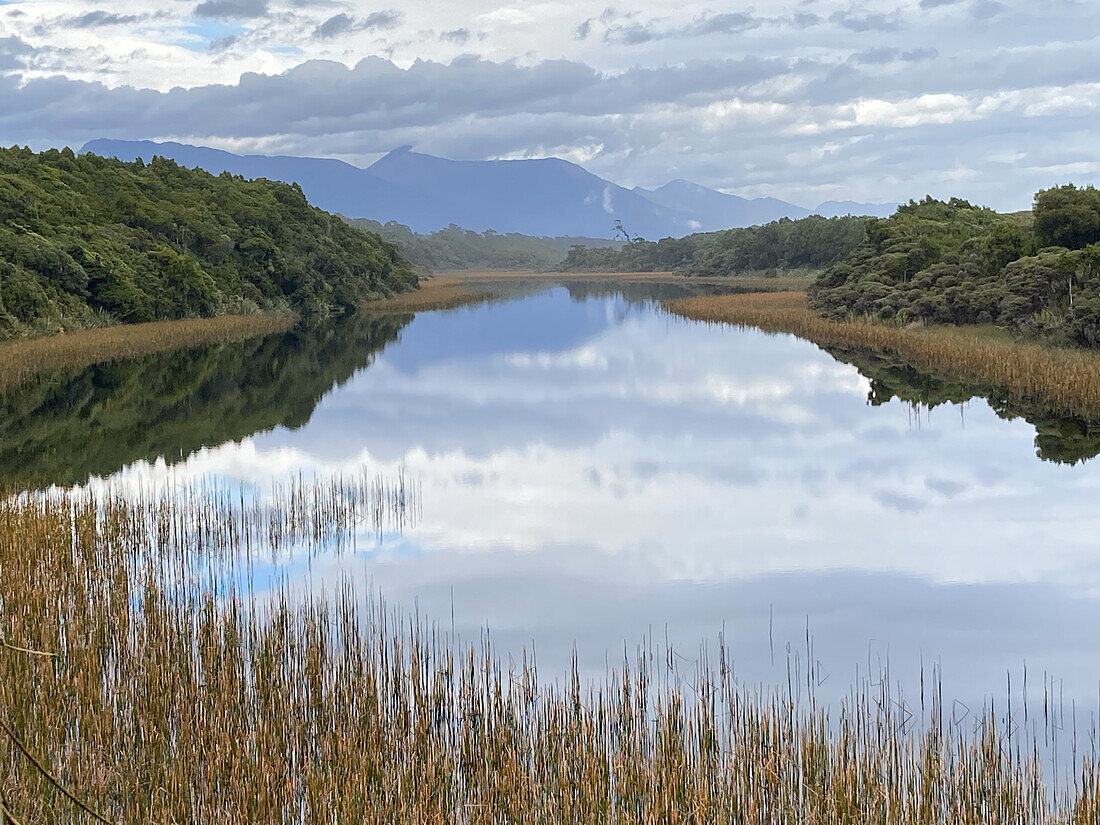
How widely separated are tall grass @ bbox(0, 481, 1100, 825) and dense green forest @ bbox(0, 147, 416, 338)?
28.9m

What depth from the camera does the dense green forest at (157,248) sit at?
40625 mm

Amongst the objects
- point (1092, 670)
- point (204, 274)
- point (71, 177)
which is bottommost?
point (1092, 670)

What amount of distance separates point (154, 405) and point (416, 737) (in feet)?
69.0

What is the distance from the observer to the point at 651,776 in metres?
7.02

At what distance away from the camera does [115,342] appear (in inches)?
1441

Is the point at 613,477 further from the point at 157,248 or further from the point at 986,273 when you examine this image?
the point at 157,248

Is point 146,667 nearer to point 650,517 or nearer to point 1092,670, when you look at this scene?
point 1092,670

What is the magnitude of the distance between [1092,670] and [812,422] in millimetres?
14868

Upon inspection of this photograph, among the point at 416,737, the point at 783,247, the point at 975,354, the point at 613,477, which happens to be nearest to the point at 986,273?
the point at 975,354

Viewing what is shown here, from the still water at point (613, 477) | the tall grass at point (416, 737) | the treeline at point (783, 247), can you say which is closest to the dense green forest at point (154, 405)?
the still water at point (613, 477)

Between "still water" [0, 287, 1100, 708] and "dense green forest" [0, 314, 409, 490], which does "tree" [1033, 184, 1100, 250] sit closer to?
"still water" [0, 287, 1100, 708]

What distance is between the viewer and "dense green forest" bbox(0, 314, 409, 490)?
67.2 ft

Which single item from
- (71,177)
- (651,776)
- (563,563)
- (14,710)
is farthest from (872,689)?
(71,177)

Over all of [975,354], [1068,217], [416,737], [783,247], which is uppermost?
[783,247]
